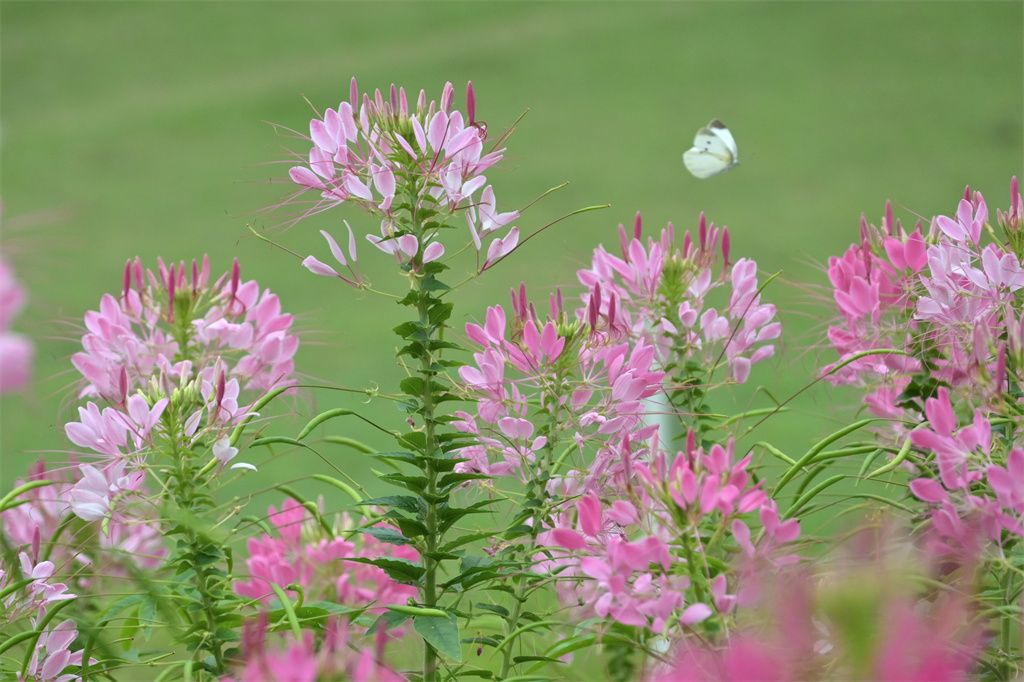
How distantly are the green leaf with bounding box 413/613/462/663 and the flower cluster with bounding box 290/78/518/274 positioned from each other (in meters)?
0.16

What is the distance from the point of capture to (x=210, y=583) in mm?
551

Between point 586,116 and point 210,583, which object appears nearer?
point 210,583

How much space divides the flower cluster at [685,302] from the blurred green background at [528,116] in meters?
1.93

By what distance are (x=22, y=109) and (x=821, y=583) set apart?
483cm

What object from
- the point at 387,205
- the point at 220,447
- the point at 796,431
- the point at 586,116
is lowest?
the point at 796,431

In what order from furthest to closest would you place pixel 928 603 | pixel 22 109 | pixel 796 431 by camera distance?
pixel 22 109
pixel 796 431
pixel 928 603

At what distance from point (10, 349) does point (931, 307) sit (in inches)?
17.0

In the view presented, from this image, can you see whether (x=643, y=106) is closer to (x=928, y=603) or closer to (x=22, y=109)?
(x=22, y=109)

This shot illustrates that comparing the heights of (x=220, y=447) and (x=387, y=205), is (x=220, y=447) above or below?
below

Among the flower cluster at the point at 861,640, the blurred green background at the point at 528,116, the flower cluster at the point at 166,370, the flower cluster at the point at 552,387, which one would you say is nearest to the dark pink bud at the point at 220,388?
the flower cluster at the point at 166,370

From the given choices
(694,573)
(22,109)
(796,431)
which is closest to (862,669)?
(694,573)

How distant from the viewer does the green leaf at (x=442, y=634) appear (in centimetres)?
48

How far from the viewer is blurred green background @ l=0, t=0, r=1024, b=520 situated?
3.38 m

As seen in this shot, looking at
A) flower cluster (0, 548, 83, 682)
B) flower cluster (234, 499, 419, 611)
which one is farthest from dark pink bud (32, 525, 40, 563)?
flower cluster (234, 499, 419, 611)
